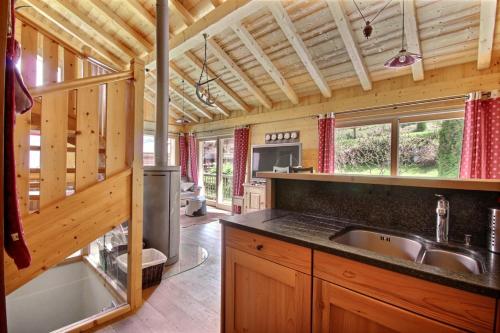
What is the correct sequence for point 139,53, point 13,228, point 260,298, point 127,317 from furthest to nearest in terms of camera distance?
1. point 139,53
2. point 127,317
3. point 260,298
4. point 13,228

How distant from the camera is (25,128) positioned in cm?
147

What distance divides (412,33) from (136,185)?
12.1 feet

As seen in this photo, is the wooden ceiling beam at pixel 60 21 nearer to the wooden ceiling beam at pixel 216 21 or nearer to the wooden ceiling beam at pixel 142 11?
the wooden ceiling beam at pixel 142 11

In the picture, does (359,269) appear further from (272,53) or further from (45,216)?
(272,53)

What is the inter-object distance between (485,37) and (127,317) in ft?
15.7

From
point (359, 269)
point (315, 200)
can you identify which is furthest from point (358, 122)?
point (359, 269)

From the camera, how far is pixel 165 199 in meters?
2.89

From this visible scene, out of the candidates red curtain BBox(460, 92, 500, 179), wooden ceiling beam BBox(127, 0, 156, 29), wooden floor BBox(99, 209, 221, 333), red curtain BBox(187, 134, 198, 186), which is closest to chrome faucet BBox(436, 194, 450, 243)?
wooden floor BBox(99, 209, 221, 333)

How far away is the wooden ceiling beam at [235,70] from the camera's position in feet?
13.3

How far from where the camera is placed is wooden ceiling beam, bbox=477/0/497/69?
249 cm

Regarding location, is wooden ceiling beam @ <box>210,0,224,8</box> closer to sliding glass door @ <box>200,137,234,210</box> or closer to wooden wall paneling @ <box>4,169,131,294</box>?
wooden wall paneling @ <box>4,169,131,294</box>

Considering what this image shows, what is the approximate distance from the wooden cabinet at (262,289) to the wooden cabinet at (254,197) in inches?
136

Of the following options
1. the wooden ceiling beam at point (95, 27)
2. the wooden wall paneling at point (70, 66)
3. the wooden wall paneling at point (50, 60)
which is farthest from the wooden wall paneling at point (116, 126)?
the wooden ceiling beam at point (95, 27)

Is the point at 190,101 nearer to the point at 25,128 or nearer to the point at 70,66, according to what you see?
the point at 70,66
